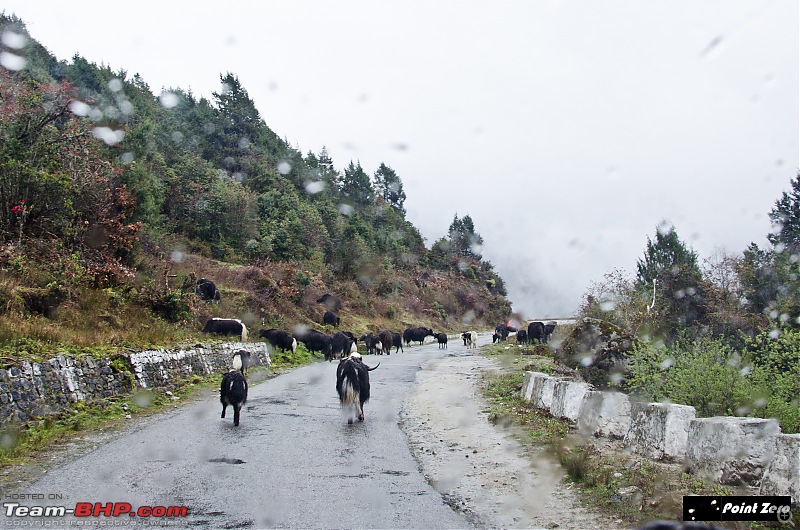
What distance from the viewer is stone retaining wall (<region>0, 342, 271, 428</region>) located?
9.05 m

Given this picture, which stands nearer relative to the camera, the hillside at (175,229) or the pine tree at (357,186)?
the hillside at (175,229)

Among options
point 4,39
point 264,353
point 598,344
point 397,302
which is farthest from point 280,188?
point 598,344

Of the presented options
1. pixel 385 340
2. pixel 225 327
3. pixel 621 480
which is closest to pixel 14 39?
pixel 225 327

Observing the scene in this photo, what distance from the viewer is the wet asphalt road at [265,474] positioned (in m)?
5.49

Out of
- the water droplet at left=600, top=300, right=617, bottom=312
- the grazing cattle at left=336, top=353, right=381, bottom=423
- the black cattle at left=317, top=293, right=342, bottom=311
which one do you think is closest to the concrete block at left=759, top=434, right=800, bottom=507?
the grazing cattle at left=336, top=353, right=381, bottom=423

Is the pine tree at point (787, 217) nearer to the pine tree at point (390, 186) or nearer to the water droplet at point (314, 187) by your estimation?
the water droplet at point (314, 187)

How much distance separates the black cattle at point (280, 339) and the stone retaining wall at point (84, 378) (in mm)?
7754

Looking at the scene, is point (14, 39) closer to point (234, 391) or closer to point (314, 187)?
point (314, 187)

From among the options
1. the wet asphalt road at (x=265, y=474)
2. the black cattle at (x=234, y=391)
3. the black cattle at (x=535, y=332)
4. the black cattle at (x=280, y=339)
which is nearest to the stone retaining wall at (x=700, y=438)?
the wet asphalt road at (x=265, y=474)

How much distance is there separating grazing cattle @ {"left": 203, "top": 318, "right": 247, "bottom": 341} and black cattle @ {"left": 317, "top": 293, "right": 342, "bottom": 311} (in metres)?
13.6

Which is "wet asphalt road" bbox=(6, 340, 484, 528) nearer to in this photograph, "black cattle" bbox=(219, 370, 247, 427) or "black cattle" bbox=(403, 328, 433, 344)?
"black cattle" bbox=(219, 370, 247, 427)

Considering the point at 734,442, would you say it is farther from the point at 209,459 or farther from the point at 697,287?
the point at 697,287

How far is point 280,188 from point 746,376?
46.4 m
